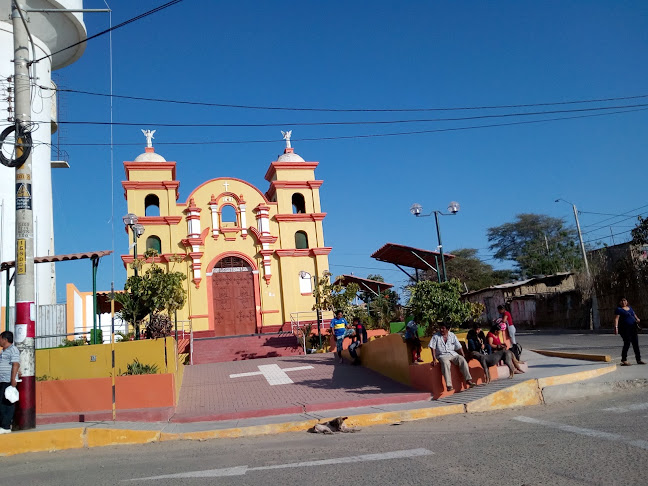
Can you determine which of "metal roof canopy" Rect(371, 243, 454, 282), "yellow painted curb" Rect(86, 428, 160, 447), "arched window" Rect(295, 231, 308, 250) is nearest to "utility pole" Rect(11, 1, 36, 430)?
"yellow painted curb" Rect(86, 428, 160, 447)

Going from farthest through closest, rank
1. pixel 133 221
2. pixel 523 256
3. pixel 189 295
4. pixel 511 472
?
pixel 523 256 → pixel 189 295 → pixel 133 221 → pixel 511 472

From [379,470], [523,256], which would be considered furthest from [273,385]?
[523,256]

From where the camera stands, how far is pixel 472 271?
53.0 m

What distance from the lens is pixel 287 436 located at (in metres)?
7.96

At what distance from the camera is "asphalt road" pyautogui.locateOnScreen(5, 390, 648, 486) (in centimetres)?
505

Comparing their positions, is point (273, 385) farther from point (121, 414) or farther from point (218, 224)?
point (218, 224)

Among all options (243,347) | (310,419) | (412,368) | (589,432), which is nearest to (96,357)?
(310,419)

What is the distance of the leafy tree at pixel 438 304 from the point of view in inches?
468

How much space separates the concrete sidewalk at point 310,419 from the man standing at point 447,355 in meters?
0.32

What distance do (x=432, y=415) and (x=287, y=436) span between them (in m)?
2.41

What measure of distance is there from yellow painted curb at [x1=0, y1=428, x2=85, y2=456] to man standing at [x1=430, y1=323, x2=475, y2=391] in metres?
6.00

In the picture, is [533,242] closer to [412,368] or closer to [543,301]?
[543,301]

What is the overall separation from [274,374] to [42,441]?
24.7 ft

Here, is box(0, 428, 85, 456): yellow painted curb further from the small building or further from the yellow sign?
the small building
